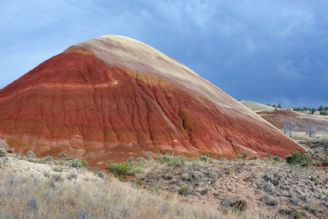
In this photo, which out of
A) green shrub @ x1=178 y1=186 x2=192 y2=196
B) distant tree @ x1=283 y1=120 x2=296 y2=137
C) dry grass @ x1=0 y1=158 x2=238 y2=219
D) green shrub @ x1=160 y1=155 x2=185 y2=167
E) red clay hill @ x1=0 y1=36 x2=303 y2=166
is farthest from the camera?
distant tree @ x1=283 y1=120 x2=296 y2=137

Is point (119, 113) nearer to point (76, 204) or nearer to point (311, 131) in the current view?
point (76, 204)

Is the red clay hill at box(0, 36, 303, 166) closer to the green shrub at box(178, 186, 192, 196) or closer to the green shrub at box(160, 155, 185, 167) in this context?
the green shrub at box(160, 155, 185, 167)

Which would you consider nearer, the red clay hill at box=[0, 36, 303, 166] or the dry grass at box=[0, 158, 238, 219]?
the dry grass at box=[0, 158, 238, 219]

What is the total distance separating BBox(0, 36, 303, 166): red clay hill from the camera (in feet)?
145

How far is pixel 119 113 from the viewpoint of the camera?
48.0m

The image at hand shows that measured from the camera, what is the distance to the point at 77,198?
10125 mm

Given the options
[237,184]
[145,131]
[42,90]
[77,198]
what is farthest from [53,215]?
[42,90]

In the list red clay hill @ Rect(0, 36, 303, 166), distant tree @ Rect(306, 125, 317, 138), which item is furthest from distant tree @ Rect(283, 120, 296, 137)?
red clay hill @ Rect(0, 36, 303, 166)

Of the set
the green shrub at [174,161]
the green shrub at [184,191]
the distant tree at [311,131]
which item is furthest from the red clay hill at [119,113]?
the distant tree at [311,131]

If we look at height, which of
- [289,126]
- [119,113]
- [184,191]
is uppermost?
[289,126]

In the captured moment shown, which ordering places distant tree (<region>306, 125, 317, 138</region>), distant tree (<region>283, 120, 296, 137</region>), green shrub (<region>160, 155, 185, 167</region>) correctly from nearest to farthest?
green shrub (<region>160, 155, 185, 167</region>) → distant tree (<region>306, 125, 317, 138</region>) → distant tree (<region>283, 120, 296, 137</region>)

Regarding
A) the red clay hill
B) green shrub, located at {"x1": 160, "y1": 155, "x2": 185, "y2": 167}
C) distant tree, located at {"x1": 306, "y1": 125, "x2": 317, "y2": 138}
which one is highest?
distant tree, located at {"x1": 306, "y1": 125, "x2": 317, "y2": 138}

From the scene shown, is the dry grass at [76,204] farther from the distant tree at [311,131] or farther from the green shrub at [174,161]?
the distant tree at [311,131]

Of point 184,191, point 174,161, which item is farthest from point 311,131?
point 184,191
